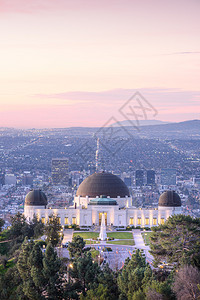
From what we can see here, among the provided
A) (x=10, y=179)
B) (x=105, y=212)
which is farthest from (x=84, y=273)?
(x=10, y=179)

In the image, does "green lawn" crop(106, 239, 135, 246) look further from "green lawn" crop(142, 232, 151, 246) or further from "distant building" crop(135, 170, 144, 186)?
"distant building" crop(135, 170, 144, 186)

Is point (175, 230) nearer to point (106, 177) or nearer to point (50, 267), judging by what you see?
point (50, 267)

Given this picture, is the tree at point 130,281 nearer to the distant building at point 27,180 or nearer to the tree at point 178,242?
the tree at point 178,242

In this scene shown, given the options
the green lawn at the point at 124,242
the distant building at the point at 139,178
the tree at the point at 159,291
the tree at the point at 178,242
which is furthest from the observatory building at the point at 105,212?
the distant building at the point at 139,178

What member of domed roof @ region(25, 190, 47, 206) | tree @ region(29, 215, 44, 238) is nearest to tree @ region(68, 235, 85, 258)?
tree @ region(29, 215, 44, 238)

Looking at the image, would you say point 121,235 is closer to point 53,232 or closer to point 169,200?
point 53,232

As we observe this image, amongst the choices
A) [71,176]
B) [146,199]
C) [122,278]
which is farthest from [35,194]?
[71,176]

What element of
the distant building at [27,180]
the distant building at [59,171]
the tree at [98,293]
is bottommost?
the tree at [98,293]
